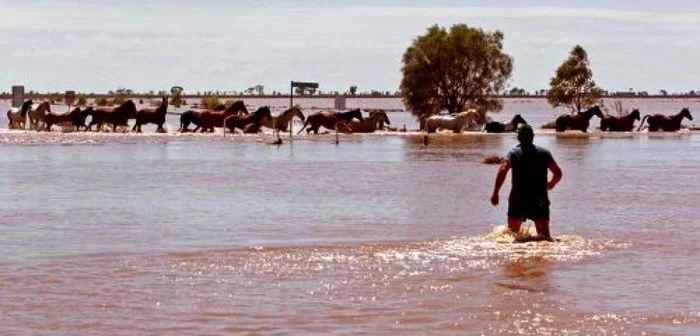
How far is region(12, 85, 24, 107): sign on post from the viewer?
73850 mm

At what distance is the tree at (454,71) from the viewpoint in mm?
65438

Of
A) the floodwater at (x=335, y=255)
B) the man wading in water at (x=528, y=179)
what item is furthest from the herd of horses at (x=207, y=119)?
the man wading in water at (x=528, y=179)

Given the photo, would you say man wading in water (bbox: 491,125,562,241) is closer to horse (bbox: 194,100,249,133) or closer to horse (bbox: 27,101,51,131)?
horse (bbox: 194,100,249,133)

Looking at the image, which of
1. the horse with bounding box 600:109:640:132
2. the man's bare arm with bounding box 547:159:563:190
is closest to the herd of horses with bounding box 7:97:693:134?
the horse with bounding box 600:109:640:132

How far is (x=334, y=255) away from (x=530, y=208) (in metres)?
2.57

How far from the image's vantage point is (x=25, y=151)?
41.9 m

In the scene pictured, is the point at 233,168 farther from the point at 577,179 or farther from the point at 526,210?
the point at 526,210

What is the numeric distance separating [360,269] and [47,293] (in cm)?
341

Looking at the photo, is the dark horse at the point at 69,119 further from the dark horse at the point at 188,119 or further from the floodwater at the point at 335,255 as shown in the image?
the floodwater at the point at 335,255

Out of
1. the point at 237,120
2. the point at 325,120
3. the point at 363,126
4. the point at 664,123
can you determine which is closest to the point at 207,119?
the point at 237,120

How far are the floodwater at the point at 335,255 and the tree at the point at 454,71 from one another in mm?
34158

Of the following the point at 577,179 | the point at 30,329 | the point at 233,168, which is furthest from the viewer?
the point at 233,168

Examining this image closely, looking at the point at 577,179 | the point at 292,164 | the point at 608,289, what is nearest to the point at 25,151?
the point at 292,164

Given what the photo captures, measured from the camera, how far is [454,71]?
6562 centimetres
